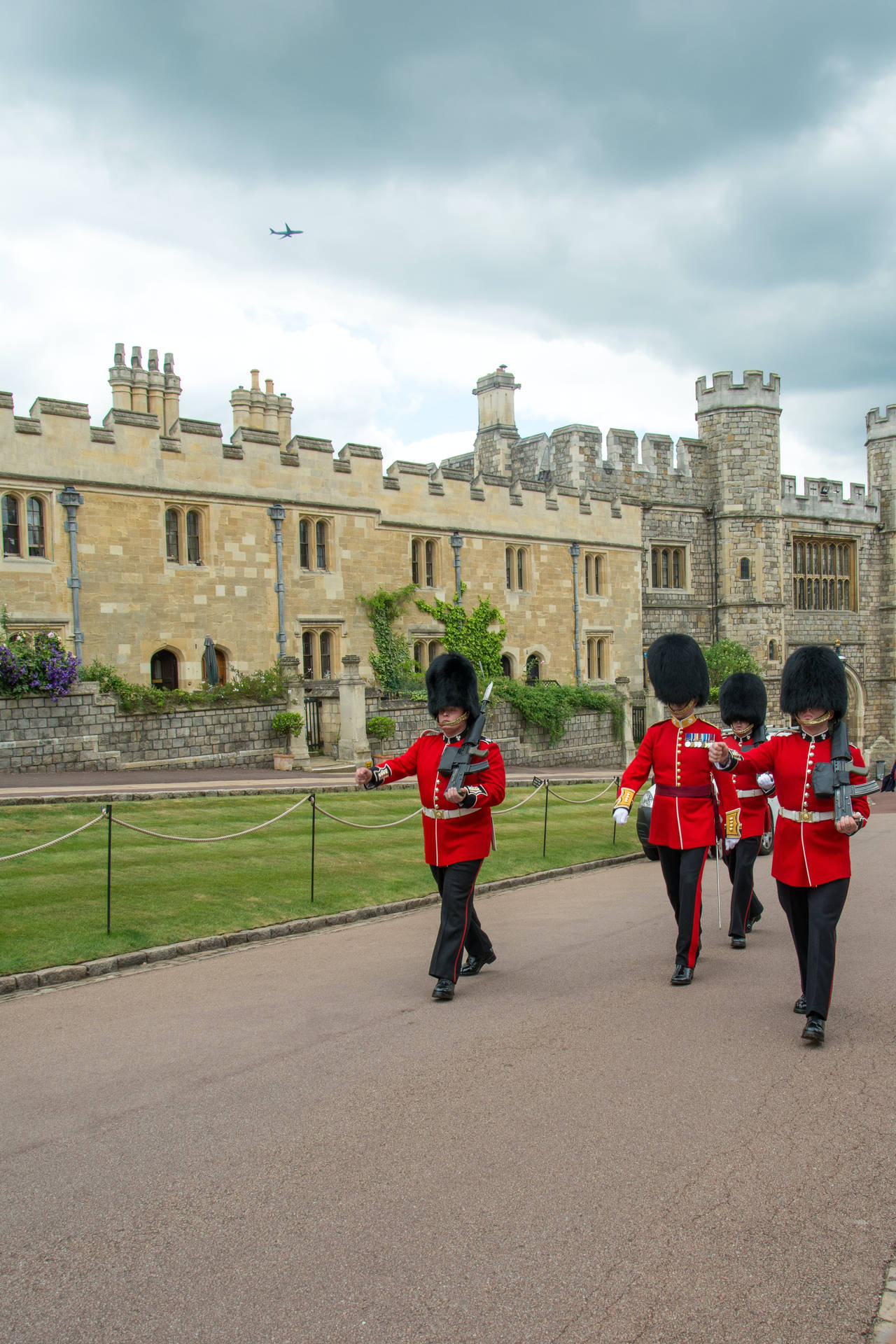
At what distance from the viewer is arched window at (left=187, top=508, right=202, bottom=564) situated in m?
25.0

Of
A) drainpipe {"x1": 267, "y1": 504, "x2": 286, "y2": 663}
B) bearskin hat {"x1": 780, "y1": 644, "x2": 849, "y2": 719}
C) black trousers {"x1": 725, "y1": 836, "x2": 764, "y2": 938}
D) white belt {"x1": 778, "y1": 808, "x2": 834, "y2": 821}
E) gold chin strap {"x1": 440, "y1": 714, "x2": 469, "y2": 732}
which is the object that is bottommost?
black trousers {"x1": 725, "y1": 836, "x2": 764, "y2": 938}

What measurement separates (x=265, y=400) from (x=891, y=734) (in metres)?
25.6

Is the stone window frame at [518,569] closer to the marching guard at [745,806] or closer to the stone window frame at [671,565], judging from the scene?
the stone window frame at [671,565]

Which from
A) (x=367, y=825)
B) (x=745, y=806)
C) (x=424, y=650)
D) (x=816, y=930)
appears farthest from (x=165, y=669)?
(x=816, y=930)

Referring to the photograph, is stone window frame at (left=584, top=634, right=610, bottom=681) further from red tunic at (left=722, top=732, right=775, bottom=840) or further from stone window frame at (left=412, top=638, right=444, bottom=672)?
red tunic at (left=722, top=732, right=775, bottom=840)

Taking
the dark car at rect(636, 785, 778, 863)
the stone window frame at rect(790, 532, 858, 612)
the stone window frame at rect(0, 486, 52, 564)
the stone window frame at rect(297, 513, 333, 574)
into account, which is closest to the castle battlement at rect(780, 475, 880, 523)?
the stone window frame at rect(790, 532, 858, 612)

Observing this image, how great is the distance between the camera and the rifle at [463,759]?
7.34m

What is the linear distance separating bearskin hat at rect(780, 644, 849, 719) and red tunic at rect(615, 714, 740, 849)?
0.72 metres

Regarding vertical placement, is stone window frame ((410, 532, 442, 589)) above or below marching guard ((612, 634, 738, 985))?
above

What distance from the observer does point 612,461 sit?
36.3 metres

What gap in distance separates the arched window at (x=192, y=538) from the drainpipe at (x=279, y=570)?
1.82 meters

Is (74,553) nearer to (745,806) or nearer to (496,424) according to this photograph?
(745,806)

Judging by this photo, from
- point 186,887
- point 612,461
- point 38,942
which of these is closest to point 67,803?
point 186,887

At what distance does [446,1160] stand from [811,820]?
313 centimetres
